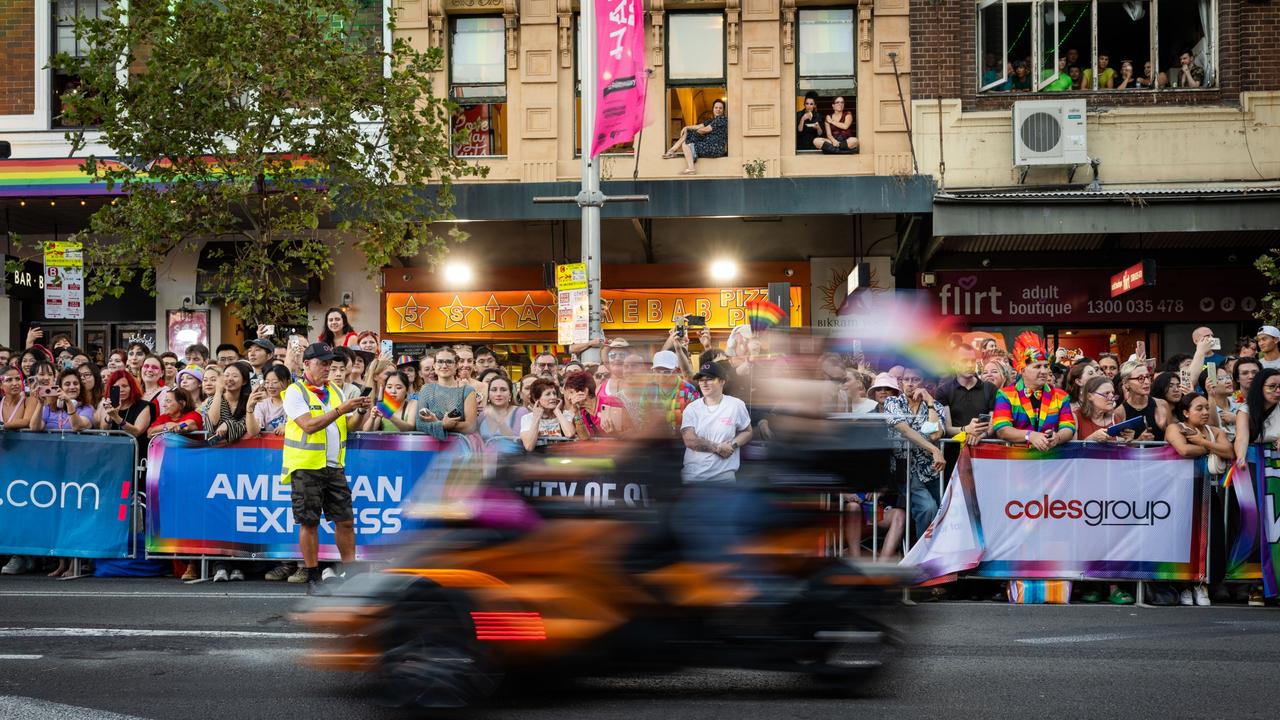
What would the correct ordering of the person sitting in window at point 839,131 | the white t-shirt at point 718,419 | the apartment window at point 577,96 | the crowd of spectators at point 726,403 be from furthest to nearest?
the apartment window at point 577,96
the person sitting in window at point 839,131
the crowd of spectators at point 726,403
the white t-shirt at point 718,419

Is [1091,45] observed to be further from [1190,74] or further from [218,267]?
[218,267]

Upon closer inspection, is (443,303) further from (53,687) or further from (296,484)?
(53,687)

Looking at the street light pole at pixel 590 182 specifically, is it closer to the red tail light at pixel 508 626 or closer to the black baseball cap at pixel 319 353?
the black baseball cap at pixel 319 353

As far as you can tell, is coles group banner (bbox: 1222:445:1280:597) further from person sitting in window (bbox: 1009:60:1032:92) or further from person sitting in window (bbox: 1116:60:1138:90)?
person sitting in window (bbox: 1116:60:1138:90)

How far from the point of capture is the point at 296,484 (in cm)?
903

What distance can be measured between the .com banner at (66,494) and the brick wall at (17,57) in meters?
12.2

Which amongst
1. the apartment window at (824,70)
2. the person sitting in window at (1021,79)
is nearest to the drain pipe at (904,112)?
the apartment window at (824,70)

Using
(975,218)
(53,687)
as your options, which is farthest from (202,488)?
(975,218)

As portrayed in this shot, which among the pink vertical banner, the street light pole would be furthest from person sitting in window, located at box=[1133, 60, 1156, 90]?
the street light pole

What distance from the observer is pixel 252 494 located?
408 inches

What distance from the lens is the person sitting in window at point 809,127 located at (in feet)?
63.9

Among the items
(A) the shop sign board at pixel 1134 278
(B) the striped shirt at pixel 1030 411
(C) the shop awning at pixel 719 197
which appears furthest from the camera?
(C) the shop awning at pixel 719 197

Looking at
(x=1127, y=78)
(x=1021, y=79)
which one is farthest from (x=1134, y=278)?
(x=1021, y=79)

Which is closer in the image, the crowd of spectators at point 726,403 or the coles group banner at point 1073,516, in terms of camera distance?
the coles group banner at point 1073,516
